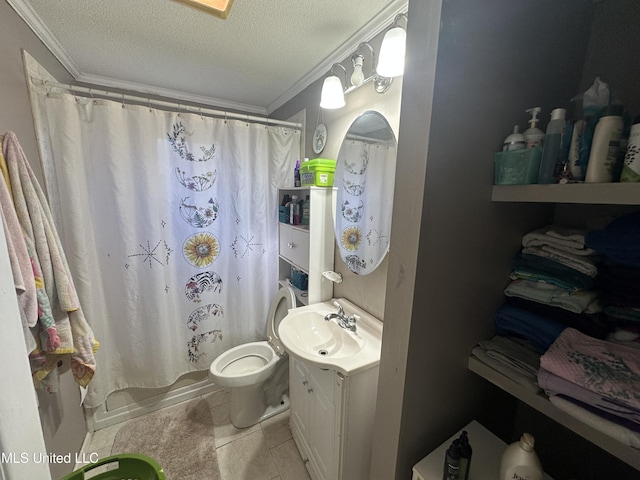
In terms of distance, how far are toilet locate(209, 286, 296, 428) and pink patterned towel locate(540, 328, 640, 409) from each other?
1.34m

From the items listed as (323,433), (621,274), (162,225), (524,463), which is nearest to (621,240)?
(621,274)

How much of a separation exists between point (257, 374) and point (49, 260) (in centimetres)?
117

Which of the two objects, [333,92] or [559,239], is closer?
[559,239]

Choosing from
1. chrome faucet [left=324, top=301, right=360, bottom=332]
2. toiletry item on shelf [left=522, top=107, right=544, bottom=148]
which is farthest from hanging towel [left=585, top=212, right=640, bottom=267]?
chrome faucet [left=324, top=301, right=360, bottom=332]

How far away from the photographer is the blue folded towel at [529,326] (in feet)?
2.09

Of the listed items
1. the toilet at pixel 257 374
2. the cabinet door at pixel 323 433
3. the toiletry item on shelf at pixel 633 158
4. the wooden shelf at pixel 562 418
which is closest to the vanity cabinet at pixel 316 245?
the toilet at pixel 257 374

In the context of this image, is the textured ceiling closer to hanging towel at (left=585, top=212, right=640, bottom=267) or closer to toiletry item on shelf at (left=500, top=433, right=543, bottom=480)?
hanging towel at (left=585, top=212, right=640, bottom=267)

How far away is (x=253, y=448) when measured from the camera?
1.52 m

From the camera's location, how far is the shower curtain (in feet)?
4.55

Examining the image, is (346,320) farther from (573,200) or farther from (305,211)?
(573,200)

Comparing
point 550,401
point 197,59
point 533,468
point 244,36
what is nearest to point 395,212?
point 550,401

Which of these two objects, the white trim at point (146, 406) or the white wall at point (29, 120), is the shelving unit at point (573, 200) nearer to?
the white wall at point (29, 120)

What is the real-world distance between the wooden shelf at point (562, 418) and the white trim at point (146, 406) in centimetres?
201

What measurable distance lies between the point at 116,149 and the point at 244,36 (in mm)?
970
